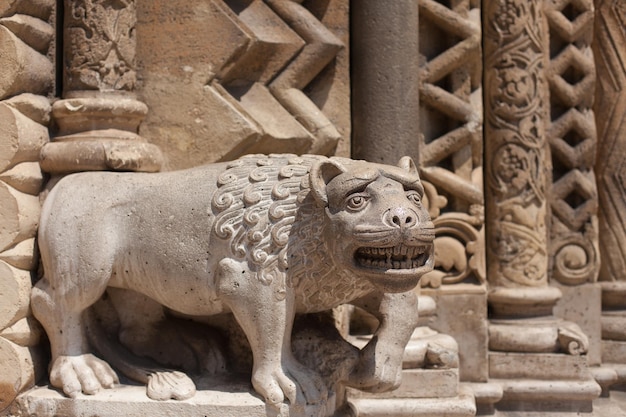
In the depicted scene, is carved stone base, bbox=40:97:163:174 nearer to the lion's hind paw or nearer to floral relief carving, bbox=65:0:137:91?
floral relief carving, bbox=65:0:137:91

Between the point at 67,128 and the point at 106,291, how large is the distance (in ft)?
2.01

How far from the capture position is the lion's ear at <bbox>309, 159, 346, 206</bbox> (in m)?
2.31

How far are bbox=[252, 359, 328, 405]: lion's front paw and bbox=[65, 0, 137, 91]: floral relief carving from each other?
4.01 feet

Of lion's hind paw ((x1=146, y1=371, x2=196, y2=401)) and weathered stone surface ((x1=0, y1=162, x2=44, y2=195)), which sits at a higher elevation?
weathered stone surface ((x1=0, y1=162, x2=44, y2=195))

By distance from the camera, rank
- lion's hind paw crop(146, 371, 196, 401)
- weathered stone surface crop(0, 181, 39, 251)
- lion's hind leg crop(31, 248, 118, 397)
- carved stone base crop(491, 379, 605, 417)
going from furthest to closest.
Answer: carved stone base crop(491, 379, 605, 417), weathered stone surface crop(0, 181, 39, 251), lion's hind leg crop(31, 248, 118, 397), lion's hind paw crop(146, 371, 196, 401)

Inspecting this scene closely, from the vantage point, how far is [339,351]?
250 cm

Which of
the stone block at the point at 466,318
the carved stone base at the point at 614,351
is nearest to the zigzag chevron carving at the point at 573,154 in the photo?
the carved stone base at the point at 614,351

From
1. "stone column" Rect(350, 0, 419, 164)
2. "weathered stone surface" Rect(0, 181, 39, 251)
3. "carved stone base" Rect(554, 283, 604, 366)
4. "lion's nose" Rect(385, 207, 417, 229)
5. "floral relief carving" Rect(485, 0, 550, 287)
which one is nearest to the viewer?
"lion's nose" Rect(385, 207, 417, 229)

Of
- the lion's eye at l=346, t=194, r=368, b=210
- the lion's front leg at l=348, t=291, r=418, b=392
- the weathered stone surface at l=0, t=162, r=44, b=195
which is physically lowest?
the lion's front leg at l=348, t=291, r=418, b=392

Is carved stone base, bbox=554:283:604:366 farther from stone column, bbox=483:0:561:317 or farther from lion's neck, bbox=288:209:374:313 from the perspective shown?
lion's neck, bbox=288:209:374:313

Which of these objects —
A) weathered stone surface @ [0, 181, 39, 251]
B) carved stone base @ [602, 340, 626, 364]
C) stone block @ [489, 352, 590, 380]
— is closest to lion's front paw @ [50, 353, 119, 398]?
weathered stone surface @ [0, 181, 39, 251]

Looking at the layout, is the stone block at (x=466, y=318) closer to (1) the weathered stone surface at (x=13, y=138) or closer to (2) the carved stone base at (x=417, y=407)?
(2) the carved stone base at (x=417, y=407)

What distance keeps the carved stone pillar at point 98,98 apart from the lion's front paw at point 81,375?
2.16 ft

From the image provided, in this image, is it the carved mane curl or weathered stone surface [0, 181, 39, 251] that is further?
weathered stone surface [0, 181, 39, 251]
